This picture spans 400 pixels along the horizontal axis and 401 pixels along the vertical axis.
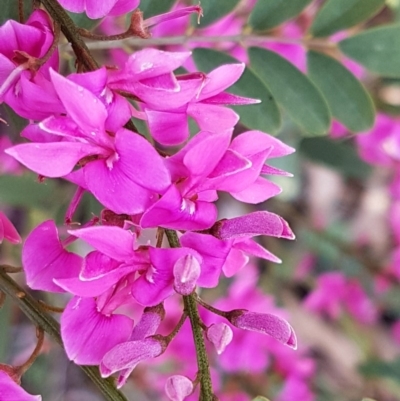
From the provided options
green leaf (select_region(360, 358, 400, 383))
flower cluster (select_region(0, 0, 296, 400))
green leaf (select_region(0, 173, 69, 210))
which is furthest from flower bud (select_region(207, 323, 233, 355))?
green leaf (select_region(360, 358, 400, 383))

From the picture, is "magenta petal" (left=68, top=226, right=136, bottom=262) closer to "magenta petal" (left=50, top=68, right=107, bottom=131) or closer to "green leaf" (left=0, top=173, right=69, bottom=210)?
"magenta petal" (left=50, top=68, right=107, bottom=131)

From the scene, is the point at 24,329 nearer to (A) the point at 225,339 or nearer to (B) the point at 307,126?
(B) the point at 307,126

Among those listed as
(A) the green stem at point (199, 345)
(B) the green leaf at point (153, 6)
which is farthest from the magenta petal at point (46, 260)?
(B) the green leaf at point (153, 6)

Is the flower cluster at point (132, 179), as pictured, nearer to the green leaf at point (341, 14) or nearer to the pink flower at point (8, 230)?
the pink flower at point (8, 230)

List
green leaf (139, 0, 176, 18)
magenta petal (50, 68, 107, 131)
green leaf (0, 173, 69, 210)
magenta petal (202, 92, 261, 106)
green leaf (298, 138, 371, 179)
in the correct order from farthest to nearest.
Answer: green leaf (298, 138, 371, 179) → green leaf (0, 173, 69, 210) → green leaf (139, 0, 176, 18) → magenta petal (202, 92, 261, 106) → magenta petal (50, 68, 107, 131)

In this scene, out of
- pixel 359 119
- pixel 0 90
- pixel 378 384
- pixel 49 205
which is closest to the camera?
pixel 0 90

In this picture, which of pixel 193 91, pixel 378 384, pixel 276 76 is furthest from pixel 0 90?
pixel 378 384
